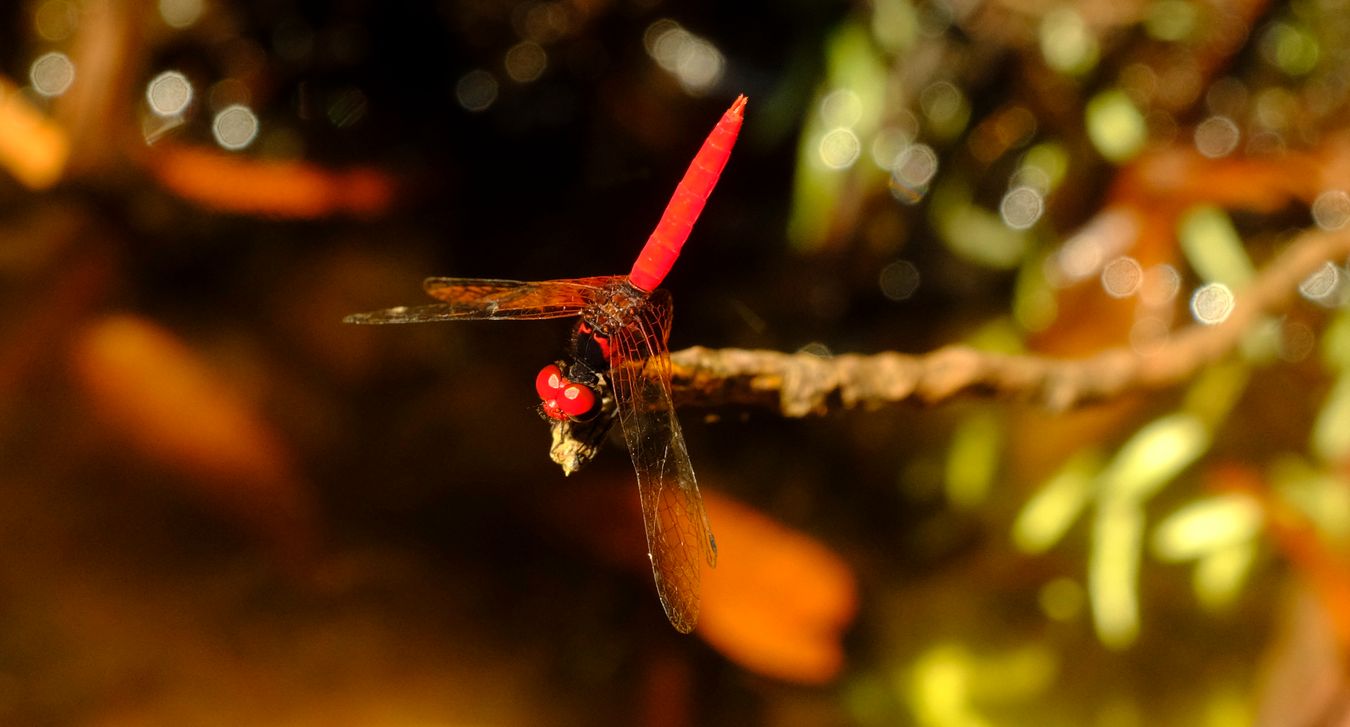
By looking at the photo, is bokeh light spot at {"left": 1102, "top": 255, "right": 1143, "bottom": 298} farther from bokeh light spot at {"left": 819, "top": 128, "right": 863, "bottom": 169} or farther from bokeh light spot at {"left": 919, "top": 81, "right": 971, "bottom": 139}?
bokeh light spot at {"left": 819, "top": 128, "right": 863, "bottom": 169}

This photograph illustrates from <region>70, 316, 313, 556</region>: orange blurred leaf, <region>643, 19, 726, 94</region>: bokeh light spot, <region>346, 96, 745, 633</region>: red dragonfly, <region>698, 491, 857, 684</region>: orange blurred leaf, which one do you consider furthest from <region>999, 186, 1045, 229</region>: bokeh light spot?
<region>70, 316, 313, 556</region>: orange blurred leaf

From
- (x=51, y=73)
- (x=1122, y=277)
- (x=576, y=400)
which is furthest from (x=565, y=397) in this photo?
(x=51, y=73)

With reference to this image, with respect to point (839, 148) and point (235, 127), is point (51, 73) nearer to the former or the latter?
point (235, 127)

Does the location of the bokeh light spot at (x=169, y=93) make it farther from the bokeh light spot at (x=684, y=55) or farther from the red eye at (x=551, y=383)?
the red eye at (x=551, y=383)

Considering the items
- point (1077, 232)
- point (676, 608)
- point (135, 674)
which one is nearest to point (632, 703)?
point (676, 608)

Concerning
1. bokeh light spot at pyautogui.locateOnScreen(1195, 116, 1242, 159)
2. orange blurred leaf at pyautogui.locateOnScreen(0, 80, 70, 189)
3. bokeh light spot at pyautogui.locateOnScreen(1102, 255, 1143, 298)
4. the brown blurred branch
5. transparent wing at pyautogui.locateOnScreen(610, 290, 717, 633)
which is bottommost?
transparent wing at pyautogui.locateOnScreen(610, 290, 717, 633)
